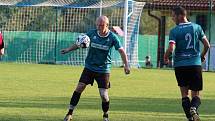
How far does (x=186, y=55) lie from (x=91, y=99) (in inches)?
231

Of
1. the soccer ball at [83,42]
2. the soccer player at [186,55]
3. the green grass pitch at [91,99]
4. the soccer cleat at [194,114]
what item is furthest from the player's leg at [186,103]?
the soccer ball at [83,42]

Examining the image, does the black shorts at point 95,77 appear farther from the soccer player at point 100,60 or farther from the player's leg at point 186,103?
the player's leg at point 186,103

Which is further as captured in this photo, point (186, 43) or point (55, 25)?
point (55, 25)

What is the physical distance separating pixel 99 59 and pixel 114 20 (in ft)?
85.0

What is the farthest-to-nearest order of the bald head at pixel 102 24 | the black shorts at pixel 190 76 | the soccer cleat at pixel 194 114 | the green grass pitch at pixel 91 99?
the green grass pitch at pixel 91 99 → the bald head at pixel 102 24 → the black shorts at pixel 190 76 → the soccer cleat at pixel 194 114

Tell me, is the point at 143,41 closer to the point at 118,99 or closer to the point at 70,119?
the point at 118,99

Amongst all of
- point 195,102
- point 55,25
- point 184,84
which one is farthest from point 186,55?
point 55,25

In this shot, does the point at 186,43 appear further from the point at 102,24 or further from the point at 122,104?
the point at 122,104

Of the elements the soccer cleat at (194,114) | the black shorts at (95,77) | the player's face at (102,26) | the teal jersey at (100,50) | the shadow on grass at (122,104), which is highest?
the player's face at (102,26)

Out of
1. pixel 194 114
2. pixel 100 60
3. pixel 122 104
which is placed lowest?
pixel 122 104

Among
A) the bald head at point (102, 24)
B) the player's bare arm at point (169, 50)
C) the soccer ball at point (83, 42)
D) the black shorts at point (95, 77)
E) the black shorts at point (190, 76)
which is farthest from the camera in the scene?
the black shorts at point (95, 77)

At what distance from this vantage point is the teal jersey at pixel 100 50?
13227mm

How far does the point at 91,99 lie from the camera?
18.3 metres

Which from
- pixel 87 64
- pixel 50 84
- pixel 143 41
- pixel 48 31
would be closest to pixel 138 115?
pixel 87 64
